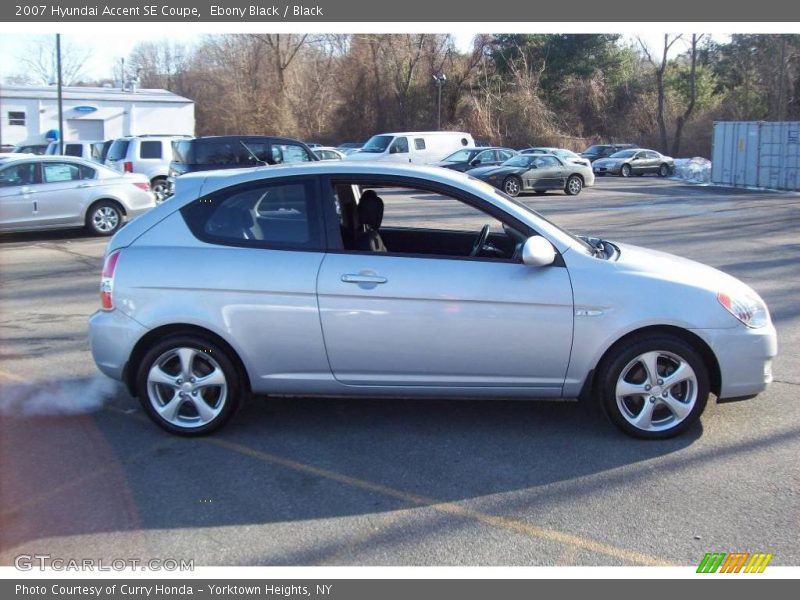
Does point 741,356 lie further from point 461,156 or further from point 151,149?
point 461,156

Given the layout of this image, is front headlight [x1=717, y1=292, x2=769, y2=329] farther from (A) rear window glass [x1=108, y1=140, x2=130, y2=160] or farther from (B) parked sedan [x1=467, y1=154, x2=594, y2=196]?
(B) parked sedan [x1=467, y1=154, x2=594, y2=196]

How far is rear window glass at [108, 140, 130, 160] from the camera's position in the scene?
22094 mm

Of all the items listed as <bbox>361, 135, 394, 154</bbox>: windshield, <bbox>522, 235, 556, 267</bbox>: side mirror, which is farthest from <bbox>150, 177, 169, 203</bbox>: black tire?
<bbox>522, 235, 556, 267</bbox>: side mirror

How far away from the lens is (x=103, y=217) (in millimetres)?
15336

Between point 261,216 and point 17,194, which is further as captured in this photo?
point 17,194

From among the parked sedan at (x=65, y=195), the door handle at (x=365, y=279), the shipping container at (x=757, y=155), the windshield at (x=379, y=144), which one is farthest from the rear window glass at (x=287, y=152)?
the shipping container at (x=757, y=155)

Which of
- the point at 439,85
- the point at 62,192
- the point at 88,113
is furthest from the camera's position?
the point at 439,85

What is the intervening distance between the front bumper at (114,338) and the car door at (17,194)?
10547 mm

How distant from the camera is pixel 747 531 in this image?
3.95 metres

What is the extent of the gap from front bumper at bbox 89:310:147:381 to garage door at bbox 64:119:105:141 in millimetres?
43305

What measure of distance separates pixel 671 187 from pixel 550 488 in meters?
28.8

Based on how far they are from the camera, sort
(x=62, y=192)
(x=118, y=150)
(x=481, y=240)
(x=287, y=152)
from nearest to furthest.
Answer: (x=481, y=240), (x=62, y=192), (x=287, y=152), (x=118, y=150)

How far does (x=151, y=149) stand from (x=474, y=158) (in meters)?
12.1

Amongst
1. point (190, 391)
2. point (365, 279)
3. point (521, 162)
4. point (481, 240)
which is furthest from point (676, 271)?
point (521, 162)
